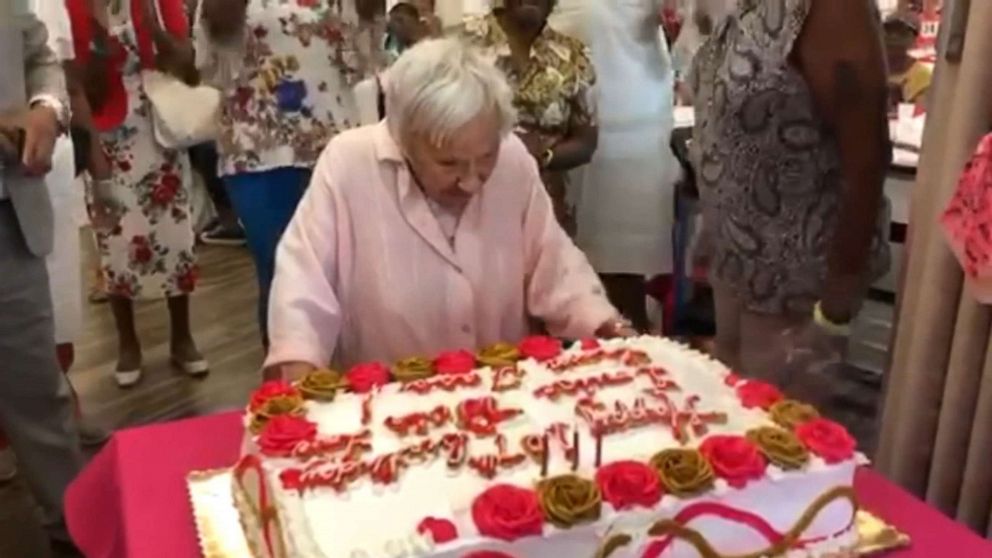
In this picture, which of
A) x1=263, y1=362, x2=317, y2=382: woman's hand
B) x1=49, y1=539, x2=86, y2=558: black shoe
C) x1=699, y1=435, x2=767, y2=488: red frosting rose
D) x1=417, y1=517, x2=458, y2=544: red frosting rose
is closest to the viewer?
x1=417, y1=517, x2=458, y2=544: red frosting rose

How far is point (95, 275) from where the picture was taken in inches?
187

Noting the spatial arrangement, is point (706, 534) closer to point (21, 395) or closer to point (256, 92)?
point (21, 395)

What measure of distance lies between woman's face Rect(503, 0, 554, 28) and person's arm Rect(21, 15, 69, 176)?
1056 millimetres

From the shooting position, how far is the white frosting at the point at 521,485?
4.31 feet

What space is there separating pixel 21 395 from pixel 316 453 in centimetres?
134

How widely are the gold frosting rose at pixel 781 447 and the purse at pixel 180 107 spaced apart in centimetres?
223

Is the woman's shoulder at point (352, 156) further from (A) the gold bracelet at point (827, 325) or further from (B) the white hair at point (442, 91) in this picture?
(A) the gold bracelet at point (827, 325)

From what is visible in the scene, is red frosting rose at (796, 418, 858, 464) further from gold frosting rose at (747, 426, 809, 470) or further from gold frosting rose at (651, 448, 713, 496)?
gold frosting rose at (651, 448, 713, 496)

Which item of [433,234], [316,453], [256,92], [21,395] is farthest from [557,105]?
[316,453]

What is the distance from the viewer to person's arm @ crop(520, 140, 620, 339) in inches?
83.4

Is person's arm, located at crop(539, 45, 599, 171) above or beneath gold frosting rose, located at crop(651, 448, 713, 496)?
above

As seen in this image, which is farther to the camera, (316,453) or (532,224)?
(532,224)

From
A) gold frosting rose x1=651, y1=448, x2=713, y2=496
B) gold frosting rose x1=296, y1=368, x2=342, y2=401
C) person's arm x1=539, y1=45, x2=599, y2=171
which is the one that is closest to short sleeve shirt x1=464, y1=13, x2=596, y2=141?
person's arm x1=539, y1=45, x2=599, y2=171

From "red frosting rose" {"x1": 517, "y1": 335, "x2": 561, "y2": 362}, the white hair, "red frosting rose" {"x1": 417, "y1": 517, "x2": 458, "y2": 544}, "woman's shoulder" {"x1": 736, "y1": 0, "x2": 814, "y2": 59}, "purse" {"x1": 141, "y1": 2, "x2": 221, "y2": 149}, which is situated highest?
"woman's shoulder" {"x1": 736, "y1": 0, "x2": 814, "y2": 59}
